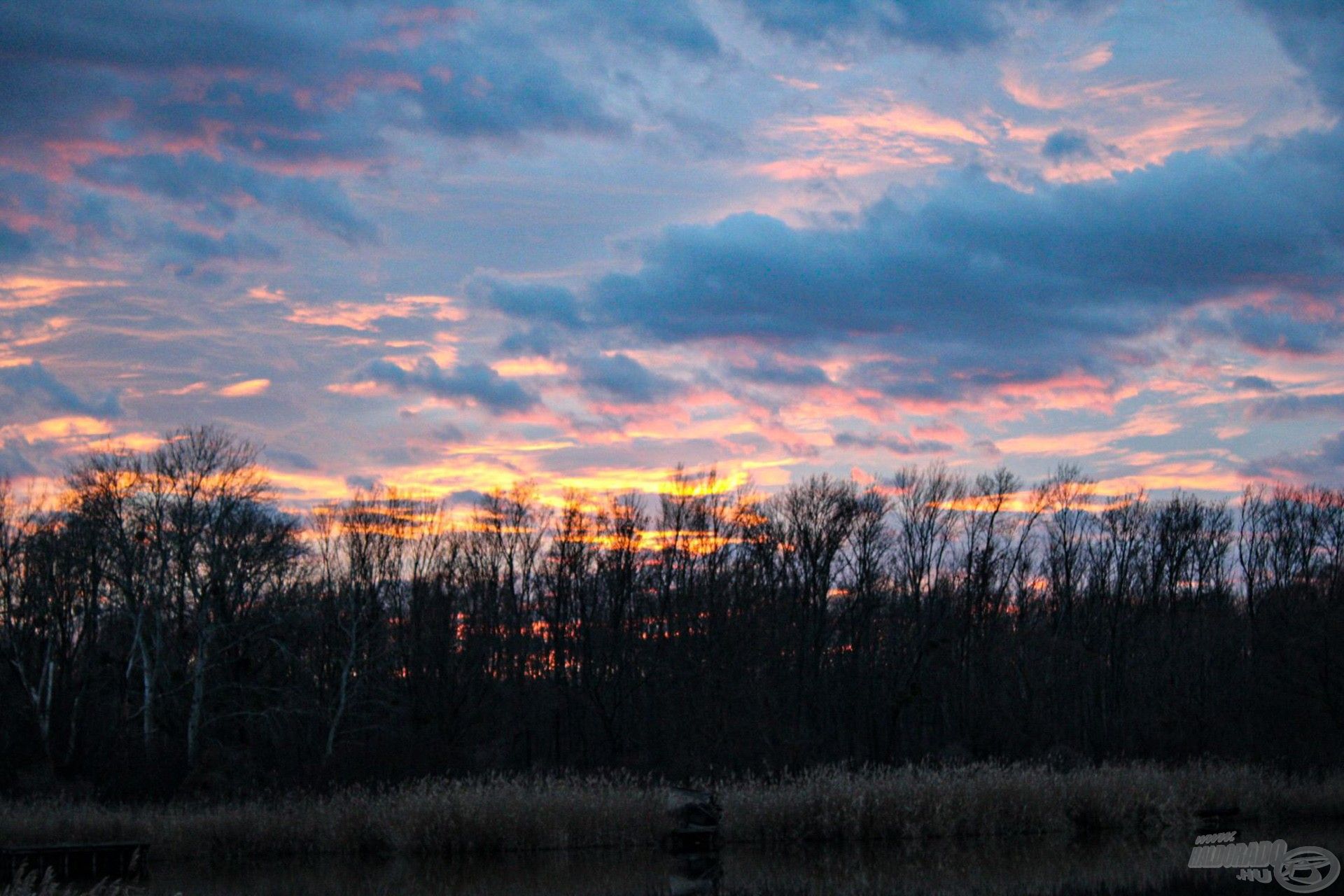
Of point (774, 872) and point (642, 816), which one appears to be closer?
point (774, 872)

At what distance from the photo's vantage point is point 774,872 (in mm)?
23109

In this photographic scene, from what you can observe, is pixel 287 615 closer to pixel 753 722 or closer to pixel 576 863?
pixel 753 722

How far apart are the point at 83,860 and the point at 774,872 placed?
14.8 metres

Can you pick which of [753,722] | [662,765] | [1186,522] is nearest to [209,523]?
[662,765]

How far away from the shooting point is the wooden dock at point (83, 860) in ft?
83.2

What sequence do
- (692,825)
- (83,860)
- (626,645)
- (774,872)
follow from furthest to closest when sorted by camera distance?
(626,645)
(692,825)
(83,860)
(774,872)
